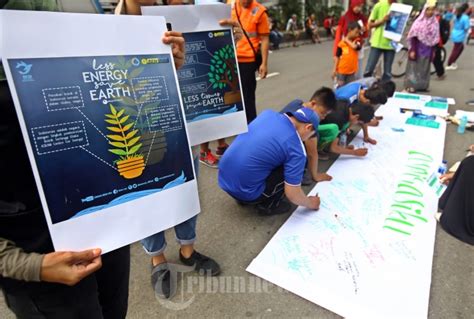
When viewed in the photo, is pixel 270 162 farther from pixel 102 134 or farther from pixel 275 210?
pixel 102 134

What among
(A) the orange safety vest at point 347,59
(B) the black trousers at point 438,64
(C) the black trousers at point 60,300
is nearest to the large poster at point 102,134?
(C) the black trousers at point 60,300

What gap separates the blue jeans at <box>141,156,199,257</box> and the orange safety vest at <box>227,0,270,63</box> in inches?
67.5

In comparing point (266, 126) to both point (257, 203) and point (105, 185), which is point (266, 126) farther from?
point (105, 185)

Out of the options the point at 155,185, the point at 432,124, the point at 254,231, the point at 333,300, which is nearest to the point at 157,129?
the point at 155,185

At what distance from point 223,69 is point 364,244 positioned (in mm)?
1283

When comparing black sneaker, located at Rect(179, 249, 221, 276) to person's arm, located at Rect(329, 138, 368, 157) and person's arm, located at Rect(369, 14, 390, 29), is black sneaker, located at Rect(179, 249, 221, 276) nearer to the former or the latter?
person's arm, located at Rect(329, 138, 368, 157)

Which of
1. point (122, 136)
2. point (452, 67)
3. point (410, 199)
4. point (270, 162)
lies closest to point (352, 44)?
point (410, 199)

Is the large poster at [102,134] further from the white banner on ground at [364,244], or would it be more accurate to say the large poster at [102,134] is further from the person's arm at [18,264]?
the white banner on ground at [364,244]

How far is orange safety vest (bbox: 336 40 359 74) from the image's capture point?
4109 mm

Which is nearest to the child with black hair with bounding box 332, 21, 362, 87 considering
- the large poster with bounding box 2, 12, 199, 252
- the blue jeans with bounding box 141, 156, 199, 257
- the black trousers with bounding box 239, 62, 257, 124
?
the black trousers with bounding box 239, 62, 257, 124

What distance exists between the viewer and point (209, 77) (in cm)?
143

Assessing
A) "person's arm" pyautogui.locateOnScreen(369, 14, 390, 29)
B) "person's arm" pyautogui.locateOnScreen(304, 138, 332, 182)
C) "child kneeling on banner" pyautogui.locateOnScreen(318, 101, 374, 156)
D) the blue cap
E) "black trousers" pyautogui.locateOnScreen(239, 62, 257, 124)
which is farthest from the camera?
"person's arm" pyautogui.locateOnScreen(369, 14, 390, 29)

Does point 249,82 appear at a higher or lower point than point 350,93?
higher

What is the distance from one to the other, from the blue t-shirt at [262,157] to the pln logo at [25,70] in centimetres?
146
